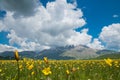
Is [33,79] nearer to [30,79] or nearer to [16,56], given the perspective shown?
[30,79]

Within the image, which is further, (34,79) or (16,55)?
(34,79)

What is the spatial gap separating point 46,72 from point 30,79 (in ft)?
9.73

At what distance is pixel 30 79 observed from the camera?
7.98 meters

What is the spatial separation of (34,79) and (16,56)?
405 centimetres

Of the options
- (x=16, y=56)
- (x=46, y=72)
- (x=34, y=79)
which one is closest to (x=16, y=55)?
(x=16, y=56)

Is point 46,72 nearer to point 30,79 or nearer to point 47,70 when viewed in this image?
point 47,70

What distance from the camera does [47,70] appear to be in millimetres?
5289

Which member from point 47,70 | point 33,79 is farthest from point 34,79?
point 47,70

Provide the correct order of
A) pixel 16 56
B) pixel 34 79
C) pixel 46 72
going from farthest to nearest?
pixel 34 79, pixel 46 72, pixel 16 56

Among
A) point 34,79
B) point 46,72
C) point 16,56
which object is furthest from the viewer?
point 34,79

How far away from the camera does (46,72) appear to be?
5.16m

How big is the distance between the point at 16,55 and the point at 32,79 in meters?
4.07

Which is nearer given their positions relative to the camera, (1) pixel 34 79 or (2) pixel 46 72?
(2) pixel 46 72

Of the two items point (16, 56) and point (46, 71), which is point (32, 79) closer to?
point (46, 71)
